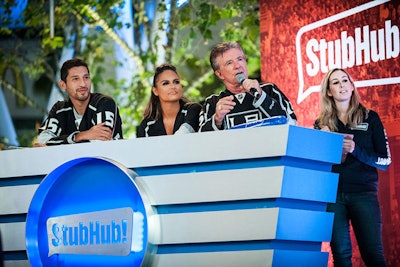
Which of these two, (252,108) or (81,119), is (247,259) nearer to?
(252,108)

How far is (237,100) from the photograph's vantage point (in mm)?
5781

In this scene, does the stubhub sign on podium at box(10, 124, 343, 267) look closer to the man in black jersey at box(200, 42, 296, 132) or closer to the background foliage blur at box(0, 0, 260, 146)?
the man in black jersey at box(200, 42, 296, 132)

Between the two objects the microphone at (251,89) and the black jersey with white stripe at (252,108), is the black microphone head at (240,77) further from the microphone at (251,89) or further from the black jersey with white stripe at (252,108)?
the black jersey with white stripe at (252,108)

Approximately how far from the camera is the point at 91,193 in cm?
545

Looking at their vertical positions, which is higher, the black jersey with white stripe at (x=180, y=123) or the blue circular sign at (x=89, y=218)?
the black jersey with white stripe at (x=180, y=123)

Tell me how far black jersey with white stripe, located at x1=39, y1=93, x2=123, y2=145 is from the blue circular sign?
2.02ft

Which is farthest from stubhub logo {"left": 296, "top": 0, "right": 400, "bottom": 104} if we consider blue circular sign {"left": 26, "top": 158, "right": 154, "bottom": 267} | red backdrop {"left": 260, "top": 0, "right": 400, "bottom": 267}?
blue circular sign {"left": 26, "top": 158, "right": 154, "bottom": 267}

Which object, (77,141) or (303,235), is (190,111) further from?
(303,235)

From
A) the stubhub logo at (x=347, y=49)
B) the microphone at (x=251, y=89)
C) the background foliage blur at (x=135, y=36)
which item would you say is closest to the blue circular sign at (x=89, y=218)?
the microphone at (x=251, y=89)

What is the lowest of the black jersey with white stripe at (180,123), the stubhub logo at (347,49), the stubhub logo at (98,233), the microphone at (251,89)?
the stubhub logo at (98,233)

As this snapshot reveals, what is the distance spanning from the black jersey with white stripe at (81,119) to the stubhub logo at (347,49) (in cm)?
166

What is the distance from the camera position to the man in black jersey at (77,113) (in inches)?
243

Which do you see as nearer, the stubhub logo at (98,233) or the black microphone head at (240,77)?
the stubhub logo at (98,233)

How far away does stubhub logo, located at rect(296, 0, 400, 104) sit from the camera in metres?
6.37
